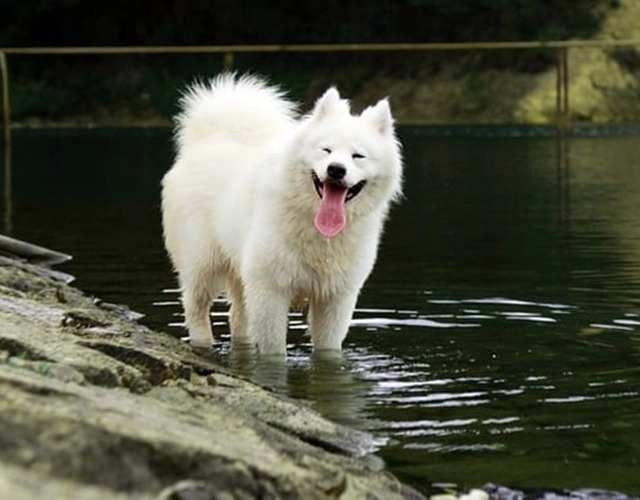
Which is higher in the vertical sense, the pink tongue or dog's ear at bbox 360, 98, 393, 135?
dog's ear at bbox 360, 98, 393, 135

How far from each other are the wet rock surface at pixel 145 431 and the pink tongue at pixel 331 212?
1.27 m

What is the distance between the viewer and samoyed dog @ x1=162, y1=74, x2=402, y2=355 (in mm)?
8203

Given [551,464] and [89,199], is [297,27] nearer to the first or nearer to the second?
[89,199]

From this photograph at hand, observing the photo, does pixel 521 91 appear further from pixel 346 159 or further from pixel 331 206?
pixel 346 159

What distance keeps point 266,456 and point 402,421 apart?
2.14m

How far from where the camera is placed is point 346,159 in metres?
8.06

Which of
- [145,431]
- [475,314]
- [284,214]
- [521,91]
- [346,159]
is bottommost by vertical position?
[475,314]

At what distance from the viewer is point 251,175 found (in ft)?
29.0

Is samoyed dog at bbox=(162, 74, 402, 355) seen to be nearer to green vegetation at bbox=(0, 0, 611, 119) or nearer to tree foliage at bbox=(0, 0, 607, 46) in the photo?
green vegetation at bbox=(0, 0, 611, 119)

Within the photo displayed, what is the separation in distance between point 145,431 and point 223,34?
36075 mm

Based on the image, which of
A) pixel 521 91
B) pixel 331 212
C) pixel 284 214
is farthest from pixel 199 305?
pixel 521 91

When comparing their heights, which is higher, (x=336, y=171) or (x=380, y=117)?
(x=380, y=117)

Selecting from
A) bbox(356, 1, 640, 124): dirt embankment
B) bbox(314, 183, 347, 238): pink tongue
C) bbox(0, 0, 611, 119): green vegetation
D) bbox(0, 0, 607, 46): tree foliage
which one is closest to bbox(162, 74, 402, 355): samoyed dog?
bbox(314, 183, 347, 238): pink tongue

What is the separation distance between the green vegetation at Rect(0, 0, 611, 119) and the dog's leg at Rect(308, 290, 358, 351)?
26.9 meters
